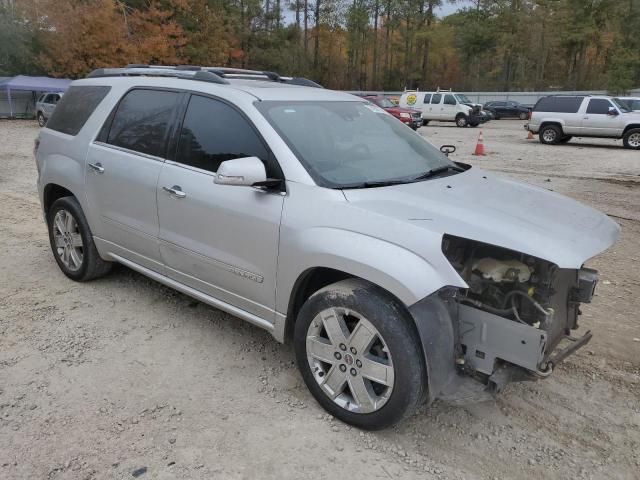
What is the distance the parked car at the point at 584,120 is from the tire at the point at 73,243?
1856 cm

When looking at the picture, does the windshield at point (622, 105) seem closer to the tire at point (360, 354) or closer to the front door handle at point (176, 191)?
the front door handle at point (176, 191)

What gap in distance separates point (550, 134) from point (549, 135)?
2.0 inches

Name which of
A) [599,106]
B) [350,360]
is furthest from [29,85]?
[350,360]

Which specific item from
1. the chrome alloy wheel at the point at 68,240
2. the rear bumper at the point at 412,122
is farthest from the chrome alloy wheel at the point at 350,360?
the rear bumper at the point at 412,122

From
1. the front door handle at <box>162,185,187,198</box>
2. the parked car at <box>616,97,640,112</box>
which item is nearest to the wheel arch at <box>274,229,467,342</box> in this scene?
the front door handle at <box>162,185,187,198</box>

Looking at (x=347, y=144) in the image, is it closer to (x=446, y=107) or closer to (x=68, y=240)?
(x=68, y=240)

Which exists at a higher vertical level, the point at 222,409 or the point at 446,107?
the point at 446,107

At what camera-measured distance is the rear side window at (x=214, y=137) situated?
10.9 feet

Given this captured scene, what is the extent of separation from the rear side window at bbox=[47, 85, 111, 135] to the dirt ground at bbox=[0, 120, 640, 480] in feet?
4.59

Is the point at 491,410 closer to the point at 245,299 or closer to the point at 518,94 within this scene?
the point at 245,299

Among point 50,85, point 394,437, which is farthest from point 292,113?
point 50,85

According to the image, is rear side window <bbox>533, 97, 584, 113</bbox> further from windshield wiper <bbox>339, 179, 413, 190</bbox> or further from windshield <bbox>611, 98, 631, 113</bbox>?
windshield wiper <bbox>339, 179, 413, 190</bbox>

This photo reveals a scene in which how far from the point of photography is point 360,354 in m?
2.81

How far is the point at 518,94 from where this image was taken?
48906mm
